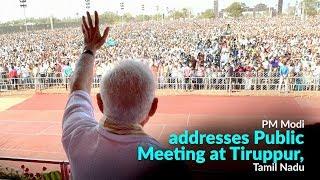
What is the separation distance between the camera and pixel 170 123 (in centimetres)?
593

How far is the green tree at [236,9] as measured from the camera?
103ft

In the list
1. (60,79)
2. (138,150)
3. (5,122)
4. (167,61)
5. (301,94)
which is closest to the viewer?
(138,150)

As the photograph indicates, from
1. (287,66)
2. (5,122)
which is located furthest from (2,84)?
(287,66)

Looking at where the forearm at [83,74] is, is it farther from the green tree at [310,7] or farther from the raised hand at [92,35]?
the green tree at [310,7]

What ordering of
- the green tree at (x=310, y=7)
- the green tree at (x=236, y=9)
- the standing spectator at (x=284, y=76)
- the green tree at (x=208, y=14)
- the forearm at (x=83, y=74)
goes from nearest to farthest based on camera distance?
the forearm at (x=83, y=74) → the standing spectator at (x=284, y=76) → the green tree at (x=310, y=7) → the green tree at (x=236, y=9) → the green tree at (x=208, y=14)

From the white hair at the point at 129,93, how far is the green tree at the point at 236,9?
32052 mm

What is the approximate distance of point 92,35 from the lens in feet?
3.59

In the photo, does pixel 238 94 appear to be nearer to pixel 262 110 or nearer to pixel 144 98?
pixel 262 110

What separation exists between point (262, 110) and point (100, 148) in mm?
5980

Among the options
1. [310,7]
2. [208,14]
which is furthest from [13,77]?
[208,14]

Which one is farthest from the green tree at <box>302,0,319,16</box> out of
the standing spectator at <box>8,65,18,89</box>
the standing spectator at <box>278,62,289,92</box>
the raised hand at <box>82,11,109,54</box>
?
the raised hand at <box>82,11,109,54</box>

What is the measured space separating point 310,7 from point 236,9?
9349 mm

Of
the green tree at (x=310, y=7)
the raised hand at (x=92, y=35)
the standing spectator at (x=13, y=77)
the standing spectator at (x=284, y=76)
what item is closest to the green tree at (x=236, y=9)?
the green tree at (x=310, y=7)

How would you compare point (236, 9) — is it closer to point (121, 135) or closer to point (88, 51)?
point (88, 51)
